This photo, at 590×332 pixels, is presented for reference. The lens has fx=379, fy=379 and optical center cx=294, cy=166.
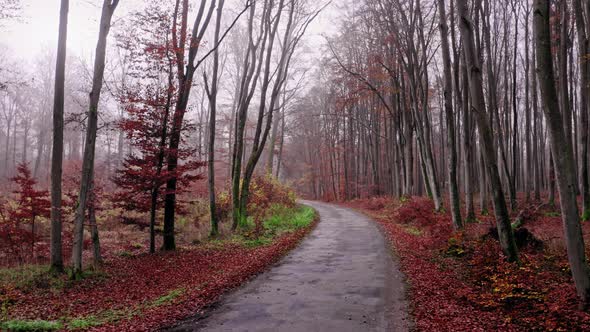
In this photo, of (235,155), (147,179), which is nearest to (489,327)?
(147,179)

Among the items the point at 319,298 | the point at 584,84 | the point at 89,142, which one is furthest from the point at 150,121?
the point at 584,84

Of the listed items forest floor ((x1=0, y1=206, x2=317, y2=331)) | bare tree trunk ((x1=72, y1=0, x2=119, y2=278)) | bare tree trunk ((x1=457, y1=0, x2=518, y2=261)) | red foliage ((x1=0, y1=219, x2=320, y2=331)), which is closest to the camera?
forest floor ((x1=0, y1=206, x2=317, y2=331))

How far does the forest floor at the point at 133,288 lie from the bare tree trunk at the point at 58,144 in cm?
64

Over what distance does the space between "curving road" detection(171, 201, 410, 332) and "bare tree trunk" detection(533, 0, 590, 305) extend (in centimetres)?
251

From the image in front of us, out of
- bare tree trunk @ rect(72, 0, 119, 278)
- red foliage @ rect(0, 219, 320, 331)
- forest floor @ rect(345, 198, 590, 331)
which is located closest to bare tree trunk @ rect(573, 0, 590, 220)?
forest floor @ rect(345, 198, 590, 331)

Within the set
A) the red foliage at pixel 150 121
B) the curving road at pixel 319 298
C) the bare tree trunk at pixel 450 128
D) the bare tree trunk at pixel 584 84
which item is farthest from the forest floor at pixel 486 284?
the red foliage at pixel 150 121

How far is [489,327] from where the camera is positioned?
5.14m

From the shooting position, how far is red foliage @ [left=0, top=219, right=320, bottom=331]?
6336 mm

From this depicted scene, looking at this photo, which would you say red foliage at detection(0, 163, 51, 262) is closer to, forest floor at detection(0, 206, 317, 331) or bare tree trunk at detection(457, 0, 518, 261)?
forest floor at detection(0, 206, 317, 331)

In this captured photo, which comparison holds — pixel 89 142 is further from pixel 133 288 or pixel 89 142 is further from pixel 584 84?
pixel 584 84

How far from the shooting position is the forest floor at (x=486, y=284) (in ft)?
17.2

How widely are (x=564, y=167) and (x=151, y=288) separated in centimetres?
798

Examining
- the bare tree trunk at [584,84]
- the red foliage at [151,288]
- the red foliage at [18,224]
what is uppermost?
the bare tree trunk at [584,84]

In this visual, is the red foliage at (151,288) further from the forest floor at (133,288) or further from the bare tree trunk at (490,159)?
the bare tree trunk at (490,159)
